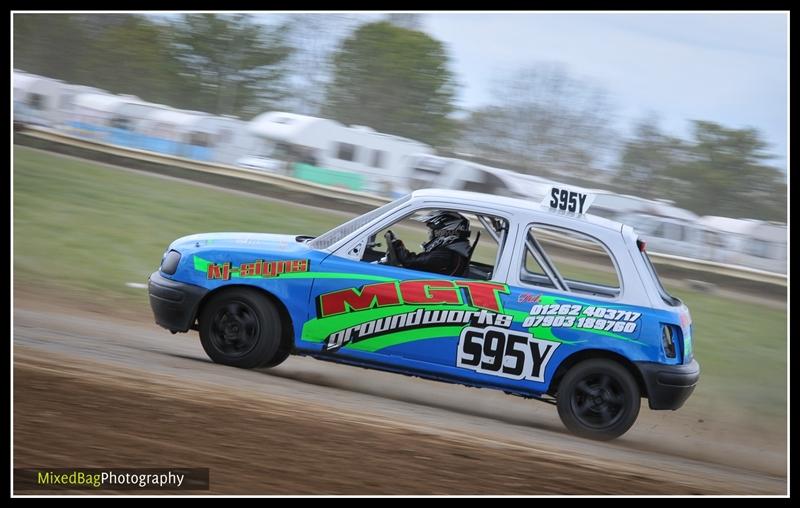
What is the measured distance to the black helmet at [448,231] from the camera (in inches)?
285

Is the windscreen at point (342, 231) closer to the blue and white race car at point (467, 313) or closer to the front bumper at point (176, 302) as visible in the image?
the blue and white race car at point (467, 313)

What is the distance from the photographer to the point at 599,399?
7.00m

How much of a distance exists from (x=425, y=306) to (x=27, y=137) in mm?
12653

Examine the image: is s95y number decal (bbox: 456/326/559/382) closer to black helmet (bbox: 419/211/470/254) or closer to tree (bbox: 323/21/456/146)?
black helmet (bbox: 419/211/470/254)

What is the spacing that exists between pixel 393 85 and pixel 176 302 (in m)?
12.9

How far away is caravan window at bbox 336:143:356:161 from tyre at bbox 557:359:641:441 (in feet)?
37.2

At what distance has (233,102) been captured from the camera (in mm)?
20016

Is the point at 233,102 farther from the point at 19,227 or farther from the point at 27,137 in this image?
the point at 19,227

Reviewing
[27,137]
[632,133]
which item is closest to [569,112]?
[632,133]

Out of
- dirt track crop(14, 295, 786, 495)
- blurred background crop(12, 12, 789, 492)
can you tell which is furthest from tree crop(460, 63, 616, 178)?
dirt track crop(14, 295, 786, 495)

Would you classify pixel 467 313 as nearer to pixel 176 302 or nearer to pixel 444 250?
pixel 444 250

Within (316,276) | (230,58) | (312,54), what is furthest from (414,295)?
(230,58)

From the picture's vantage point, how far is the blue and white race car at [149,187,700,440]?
6.88 metres

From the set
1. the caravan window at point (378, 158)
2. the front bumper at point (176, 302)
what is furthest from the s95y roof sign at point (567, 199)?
the caravan window at point (378, 158)
